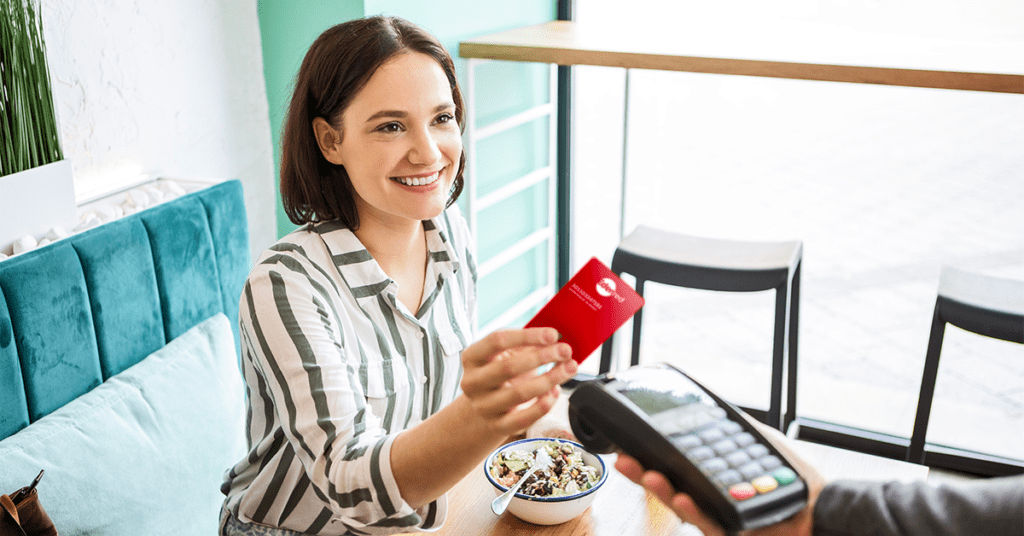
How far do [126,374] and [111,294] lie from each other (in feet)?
0.48

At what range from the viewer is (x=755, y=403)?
10.1 feet

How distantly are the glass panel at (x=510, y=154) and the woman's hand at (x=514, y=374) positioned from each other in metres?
2.03

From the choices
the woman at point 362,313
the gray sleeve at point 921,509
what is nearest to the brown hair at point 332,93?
the woman at point 362,313

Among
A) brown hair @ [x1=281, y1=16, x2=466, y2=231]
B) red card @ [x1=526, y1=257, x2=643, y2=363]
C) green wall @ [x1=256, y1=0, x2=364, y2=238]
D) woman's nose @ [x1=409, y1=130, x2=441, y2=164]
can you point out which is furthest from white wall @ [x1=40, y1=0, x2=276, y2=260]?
red card @ [x1=526, y1=257, x2=643, y2=363]

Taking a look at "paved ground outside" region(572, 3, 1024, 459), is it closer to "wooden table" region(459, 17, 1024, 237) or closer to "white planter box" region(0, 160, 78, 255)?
"wooden table" region(459, 17, 1024, 237)

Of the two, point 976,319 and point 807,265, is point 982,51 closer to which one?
point 976,319

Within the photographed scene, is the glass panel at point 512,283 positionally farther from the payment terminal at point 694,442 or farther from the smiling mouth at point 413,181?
the payment terminal at point 694,442

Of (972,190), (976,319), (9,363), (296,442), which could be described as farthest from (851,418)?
(9,363)

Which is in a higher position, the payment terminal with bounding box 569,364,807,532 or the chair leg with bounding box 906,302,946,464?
the payment terminal with bounding box 569,364,807,532

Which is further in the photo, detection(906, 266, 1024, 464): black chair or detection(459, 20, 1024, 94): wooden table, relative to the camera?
detection(459, 20, 1024, 94): wooden table

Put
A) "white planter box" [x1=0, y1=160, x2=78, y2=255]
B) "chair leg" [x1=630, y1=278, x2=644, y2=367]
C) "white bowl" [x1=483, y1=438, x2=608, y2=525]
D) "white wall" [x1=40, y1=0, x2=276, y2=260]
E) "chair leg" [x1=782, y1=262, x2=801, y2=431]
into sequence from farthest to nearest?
"chair leg" [x1=630, y1=278, x2=644, y2=367], "chair leg" [x1=782, y1=262, x2=801, y2=431], "white wall" [x1=40, y1=0, x2=276, y2=260], "white planter box" [x1=0, y1=160, x2=78, y2=255], "white bowl" [x1=483, y1=438, x2=608, y2=525]

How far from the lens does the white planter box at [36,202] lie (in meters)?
1.37

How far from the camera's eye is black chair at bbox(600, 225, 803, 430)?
2119 millimetres

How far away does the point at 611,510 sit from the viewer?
115cm
